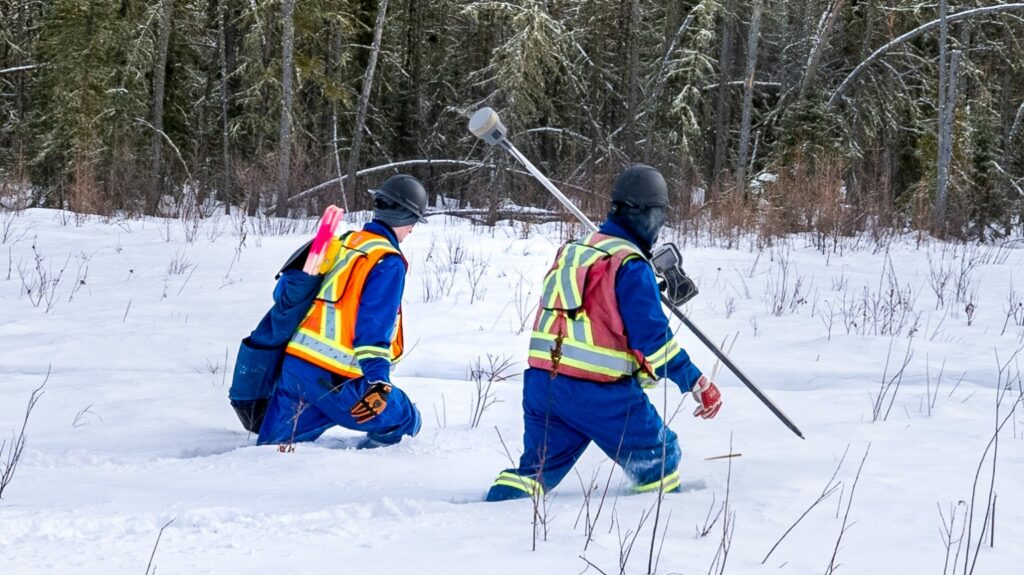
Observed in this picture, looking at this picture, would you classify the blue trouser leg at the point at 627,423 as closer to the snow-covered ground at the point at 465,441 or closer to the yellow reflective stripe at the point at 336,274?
the snow-covered ground at the point at 465,441

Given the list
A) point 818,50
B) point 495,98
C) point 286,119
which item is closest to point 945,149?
point 818,50

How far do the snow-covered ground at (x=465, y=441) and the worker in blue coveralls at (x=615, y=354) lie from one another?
17cm

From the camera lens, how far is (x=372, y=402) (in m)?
3.96

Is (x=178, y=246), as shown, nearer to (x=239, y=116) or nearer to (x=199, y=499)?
(x=199, y=499)

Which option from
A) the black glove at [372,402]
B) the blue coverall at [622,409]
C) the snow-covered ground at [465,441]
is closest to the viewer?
the snow-covered ground at [465,441]

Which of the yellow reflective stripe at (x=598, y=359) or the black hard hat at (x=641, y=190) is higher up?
the black hard hat at (x=641, y=190)

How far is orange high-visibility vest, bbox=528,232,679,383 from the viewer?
11.0 ft

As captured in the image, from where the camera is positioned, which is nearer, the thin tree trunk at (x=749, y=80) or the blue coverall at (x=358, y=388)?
the blue coverall at (x=358, y=388)

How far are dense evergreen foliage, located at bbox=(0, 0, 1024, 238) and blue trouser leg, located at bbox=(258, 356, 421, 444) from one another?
30.8 feet

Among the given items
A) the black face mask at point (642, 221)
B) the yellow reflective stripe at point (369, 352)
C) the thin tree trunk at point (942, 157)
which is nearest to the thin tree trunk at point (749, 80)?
the thin tree trunk at point (942, 157)

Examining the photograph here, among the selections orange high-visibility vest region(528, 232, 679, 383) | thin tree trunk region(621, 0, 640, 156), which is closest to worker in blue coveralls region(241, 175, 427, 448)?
orange high-visibility vest region(528, 232, 679, 383)

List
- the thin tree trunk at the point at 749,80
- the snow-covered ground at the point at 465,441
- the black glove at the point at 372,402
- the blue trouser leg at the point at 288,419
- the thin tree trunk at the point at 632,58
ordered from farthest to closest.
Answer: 1. the thin tree trunk at the point at 632,58
2. the thin tree trunk at the point at 749,80
3. the blue trouser leg at the point at 288,419
4. the black glove at the point at 372,402
5. the snow-covered ground at the point at 465,441

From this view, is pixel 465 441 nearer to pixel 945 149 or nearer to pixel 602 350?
pixel 602 350

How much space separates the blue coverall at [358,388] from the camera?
13.3 feet
